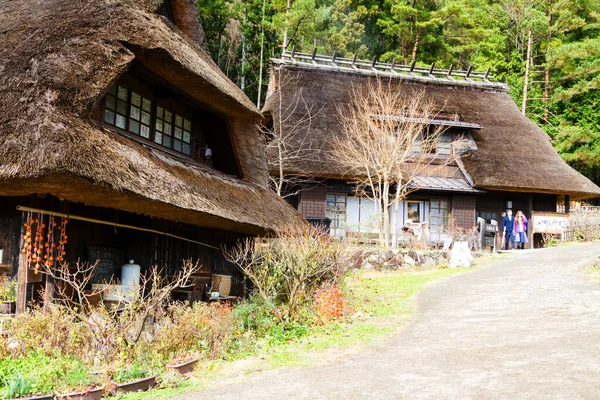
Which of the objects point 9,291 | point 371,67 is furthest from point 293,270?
point 371,67


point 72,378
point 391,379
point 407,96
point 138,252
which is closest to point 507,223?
point 407,96

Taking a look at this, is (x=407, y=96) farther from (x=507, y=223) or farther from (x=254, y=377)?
(x=254, y=377)

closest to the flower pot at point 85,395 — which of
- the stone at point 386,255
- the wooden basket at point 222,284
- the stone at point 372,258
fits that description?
the wooden basket at point 222,284

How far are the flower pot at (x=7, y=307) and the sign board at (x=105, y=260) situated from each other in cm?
152

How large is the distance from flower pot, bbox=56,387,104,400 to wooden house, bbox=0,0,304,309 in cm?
257

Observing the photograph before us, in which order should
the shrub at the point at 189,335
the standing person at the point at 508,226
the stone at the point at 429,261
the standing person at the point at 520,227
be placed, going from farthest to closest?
the standing person at the point at 508,226, the standing person at the point at 520,227, the stone at the point at 429,261, the shrub at the point at 189,335

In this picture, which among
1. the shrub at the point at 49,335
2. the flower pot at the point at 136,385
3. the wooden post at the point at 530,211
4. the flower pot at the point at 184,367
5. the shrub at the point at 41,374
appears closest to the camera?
the shrub at the point at 41,374

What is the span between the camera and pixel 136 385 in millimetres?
6750

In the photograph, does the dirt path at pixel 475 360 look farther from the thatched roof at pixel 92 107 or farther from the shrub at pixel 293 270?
the thatched roof at pixel 92 107

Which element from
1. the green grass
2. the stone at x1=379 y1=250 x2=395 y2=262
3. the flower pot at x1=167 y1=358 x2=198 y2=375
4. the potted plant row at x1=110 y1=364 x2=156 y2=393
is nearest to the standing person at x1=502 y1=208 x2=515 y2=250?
the stone at x1=379 y1=250 x2=395 y2=262

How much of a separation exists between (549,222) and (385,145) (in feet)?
29.2

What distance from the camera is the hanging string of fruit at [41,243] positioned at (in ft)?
27.7

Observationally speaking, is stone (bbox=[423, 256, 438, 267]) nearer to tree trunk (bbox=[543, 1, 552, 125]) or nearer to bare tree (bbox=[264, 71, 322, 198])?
bare tree (bbox=[264, 71, 322, 198])

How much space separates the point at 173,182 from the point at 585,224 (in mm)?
20273
